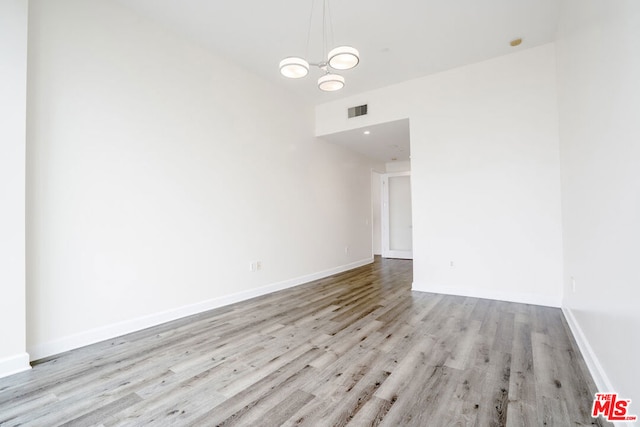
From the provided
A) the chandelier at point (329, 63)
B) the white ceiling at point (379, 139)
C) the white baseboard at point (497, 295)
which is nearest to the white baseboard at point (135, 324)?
the white baseboard at point (497, 295)

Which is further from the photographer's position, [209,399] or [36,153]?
[36,153]

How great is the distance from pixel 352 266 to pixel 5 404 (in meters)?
5.32

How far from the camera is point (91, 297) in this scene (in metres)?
2.51

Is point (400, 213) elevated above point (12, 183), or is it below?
below

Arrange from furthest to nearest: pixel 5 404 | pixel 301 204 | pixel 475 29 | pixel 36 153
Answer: pixel 301 204, pixel 475 29, pixel 36 153, pixel 5 404

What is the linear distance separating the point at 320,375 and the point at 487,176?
3391 millimetres

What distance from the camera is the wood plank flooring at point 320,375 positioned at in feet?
5.06

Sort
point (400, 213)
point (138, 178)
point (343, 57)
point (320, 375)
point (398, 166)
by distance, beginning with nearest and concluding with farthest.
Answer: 1. point (320, 375)
2. point (343, 57)
3. point (138, 178)
4. point (400, 213)
5. point (398, 166)

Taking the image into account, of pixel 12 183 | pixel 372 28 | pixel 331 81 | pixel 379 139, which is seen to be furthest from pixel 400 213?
pixel 12 183

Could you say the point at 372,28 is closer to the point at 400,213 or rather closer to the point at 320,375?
the point at 320,375

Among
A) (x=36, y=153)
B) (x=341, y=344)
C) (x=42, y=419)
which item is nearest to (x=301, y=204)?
(x=341, y=344)

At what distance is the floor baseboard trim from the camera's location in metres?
1.64

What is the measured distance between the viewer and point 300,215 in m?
4.93

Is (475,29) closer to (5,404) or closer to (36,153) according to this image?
(36,153)
